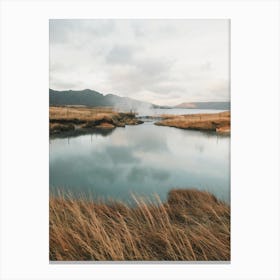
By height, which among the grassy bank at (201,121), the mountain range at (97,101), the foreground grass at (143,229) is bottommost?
the foreground grass at (143,229)

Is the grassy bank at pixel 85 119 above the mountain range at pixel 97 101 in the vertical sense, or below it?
below

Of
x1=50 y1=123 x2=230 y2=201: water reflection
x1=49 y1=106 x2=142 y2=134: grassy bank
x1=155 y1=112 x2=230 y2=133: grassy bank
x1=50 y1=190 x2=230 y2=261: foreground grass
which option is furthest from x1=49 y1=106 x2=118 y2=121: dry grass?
x1=50 y1=190 x2=230 y2=261: foreground grass

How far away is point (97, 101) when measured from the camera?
2.51 m

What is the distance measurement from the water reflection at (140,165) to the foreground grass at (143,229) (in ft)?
0.31

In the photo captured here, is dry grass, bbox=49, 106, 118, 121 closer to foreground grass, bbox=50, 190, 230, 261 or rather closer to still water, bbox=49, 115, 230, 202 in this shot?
still water, bbox=49, 115, 230, 202

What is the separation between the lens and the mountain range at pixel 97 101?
2.48 metres

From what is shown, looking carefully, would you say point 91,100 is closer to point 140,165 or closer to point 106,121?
point 106,121

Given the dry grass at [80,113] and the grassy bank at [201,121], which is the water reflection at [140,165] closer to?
the grassy bank at [201,121]

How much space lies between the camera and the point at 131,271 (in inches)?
93.7

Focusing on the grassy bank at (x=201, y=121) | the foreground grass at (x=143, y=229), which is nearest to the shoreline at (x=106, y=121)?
the grassy bank at (x=201, y=121)
